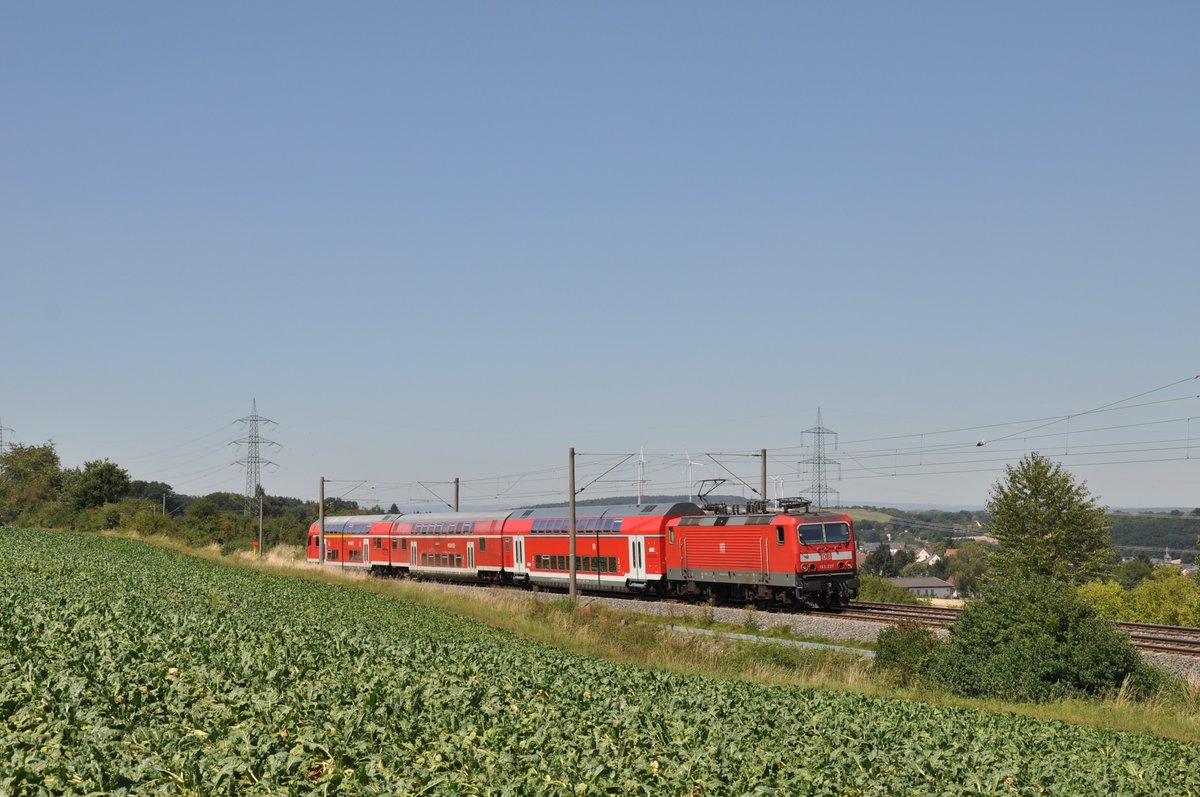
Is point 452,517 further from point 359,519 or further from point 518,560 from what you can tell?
point 359,519

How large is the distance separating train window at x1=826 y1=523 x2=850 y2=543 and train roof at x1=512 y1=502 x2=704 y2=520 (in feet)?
27.0

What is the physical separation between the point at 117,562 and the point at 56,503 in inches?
3621

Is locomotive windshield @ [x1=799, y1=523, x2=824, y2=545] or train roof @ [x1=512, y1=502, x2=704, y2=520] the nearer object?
locomotive windshield @ [x1=799, y1=523, x2=824, y2=545]

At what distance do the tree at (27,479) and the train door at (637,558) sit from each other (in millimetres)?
101610

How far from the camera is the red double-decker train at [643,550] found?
43000 millimetres

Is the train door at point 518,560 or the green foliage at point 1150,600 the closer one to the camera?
the green foliage at point 1150,600

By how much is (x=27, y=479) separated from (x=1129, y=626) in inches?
5119

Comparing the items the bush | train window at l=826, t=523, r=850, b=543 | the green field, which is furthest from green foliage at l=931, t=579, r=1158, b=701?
train window at l=826, t=523, r=850, b=543

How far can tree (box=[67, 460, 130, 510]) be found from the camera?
114 meters

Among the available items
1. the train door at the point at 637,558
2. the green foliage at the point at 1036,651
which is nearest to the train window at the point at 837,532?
the train door at the point at 637,558

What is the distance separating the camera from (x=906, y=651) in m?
30.5

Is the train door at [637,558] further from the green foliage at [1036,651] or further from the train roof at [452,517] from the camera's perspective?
the green foliage at [1036,651]

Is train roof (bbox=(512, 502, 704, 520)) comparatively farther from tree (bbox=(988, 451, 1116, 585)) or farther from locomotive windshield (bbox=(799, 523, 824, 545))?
tree (bbox=(988, 451, 1116, 585))

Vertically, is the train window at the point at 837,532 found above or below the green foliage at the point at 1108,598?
above
